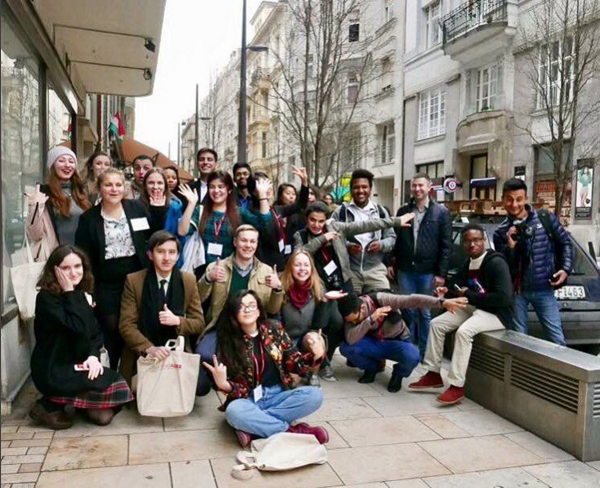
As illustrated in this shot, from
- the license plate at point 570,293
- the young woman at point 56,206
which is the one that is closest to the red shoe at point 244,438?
the young woman at point 56,206

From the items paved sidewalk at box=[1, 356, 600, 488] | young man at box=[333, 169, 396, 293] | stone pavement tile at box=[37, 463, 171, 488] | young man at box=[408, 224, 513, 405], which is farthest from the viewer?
young man at box=[333, 169, 396, 293]

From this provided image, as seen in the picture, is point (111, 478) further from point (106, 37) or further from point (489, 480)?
point (106, 37)

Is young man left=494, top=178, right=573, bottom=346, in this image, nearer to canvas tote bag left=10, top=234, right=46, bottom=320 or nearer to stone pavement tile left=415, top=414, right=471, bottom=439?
stone pavement tile left=415, top=414, right=471, bottom=439

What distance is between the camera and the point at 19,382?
15.7ft

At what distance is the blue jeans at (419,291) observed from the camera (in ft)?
20.1

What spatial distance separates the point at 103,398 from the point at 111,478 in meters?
0.86

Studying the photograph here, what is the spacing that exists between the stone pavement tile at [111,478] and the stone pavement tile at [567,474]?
7.76 ft

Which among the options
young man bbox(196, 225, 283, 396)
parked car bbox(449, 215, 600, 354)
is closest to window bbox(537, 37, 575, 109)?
parked car bbox(449, 215, 600, 354)

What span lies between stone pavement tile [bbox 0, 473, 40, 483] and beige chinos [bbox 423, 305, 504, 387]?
328 centimetres

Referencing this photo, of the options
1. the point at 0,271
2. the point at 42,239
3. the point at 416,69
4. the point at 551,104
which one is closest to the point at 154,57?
the point at 42,239

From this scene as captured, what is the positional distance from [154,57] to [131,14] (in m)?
2.05

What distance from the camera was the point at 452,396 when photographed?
5.00m

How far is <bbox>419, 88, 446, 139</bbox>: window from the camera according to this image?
26.2 metres

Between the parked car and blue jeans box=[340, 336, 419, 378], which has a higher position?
the parked car
